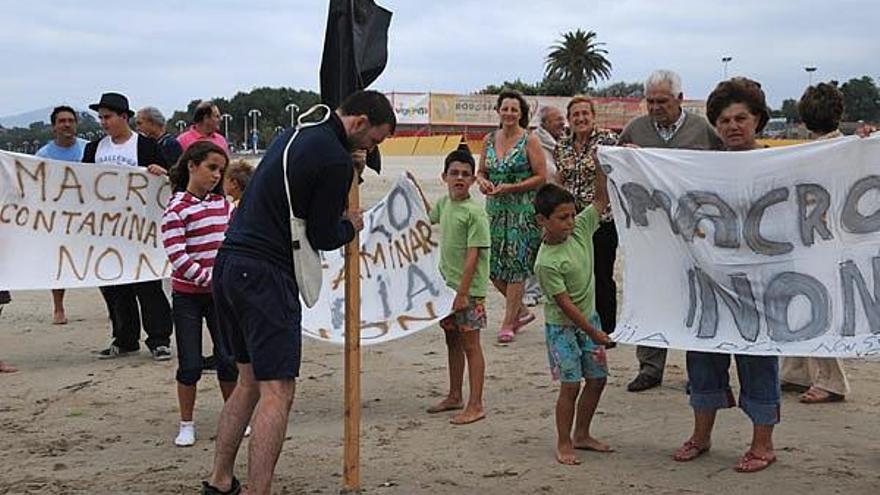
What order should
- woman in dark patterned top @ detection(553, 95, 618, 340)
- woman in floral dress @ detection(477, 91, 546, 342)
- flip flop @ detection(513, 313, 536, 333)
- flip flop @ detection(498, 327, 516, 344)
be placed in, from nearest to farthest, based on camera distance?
woman in dark patterned top @ detection(553, 95, 618, 340), woman in floral dress @ detection(477, 91, 546, 342), flip flop @ detection(498, 327, 516, 344), flip flop @ detection(513, 313, 536, 333)

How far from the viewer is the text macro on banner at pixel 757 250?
18.1 ft

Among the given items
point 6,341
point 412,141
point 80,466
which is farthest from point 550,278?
point 412,141

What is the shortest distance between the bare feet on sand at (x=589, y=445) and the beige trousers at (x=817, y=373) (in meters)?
1.89

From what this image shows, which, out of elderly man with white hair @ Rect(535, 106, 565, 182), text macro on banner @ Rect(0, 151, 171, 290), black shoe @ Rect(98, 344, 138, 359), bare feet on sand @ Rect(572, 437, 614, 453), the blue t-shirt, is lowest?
black shoe @ Rect(98, 344, 138, 359)

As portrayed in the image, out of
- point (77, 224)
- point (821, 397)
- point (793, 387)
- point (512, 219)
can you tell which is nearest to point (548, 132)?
point (512, 219)

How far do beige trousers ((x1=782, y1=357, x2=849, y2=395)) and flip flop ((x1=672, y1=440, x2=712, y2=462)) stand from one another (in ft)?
5.31

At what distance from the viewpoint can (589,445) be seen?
596 cm

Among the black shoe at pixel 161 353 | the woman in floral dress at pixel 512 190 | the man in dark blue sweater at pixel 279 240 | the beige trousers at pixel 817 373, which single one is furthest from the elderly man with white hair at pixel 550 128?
the man in dark blue sweater at pixel 279 240

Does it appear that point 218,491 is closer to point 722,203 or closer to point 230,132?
point 722,203

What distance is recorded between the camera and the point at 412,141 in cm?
5684

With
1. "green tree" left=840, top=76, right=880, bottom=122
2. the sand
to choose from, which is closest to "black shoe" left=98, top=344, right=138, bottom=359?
the sand

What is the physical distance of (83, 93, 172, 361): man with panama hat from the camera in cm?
885

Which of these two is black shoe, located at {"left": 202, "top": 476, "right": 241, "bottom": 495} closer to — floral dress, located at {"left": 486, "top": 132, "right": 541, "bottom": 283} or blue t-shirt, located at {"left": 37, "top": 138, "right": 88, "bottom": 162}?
floral dress, located at {"left": 486, "top": 132, "right": 541, "bottom": 283}

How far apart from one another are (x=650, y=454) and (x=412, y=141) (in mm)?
51494
